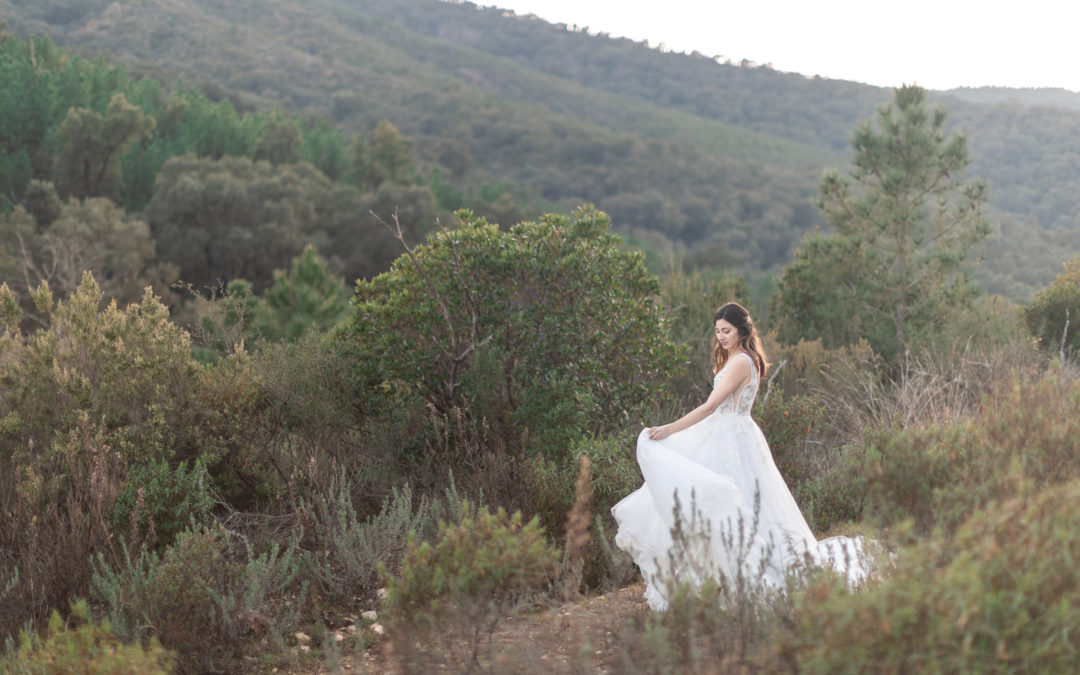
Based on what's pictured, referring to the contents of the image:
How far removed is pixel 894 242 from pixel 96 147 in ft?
83.9

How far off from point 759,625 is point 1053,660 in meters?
1.08

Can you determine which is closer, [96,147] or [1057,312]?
[1057,312]

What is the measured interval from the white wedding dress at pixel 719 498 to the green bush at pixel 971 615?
1.78 meters

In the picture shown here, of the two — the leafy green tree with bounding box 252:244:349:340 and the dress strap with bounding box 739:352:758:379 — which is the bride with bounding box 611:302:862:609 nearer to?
the dress strap with bounding box 739:352:758:379

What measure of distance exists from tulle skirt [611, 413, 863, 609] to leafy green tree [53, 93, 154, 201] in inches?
1140

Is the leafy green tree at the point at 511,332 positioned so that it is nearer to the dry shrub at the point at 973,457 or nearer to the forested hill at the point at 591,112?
the dry shrub at the point at 973,457

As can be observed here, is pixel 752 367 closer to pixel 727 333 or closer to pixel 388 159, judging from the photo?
pixel 727 333

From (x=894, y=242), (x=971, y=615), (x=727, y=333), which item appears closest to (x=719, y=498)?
(x=727, y=333)

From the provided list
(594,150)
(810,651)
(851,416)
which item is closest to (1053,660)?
(810,651)

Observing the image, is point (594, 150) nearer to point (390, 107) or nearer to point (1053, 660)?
point (390, 107)

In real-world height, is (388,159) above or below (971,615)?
below

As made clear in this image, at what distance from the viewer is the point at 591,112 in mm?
72625

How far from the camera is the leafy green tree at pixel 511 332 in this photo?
6.99 meters

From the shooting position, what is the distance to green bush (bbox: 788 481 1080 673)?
2107 millimetres
